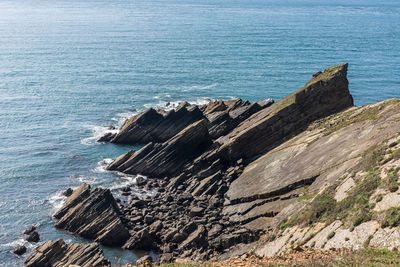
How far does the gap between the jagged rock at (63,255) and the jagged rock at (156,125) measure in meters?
33.4

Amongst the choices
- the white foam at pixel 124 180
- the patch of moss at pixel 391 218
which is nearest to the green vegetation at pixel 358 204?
the patch of moss at pixel 391 218

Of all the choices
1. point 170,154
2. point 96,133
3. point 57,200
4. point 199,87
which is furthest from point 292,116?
point 199,87

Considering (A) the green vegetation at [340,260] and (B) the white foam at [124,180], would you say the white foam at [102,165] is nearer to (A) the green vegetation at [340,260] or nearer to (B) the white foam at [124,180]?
(B) the white foam at [124,180]

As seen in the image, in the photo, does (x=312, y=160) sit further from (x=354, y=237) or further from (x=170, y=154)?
(x=170, y=154)

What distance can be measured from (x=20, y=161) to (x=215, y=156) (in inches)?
1325

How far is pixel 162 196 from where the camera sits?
193 feet

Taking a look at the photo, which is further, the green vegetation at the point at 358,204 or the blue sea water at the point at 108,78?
the blue sea water at the point at 108,78

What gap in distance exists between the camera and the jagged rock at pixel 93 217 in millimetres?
50656

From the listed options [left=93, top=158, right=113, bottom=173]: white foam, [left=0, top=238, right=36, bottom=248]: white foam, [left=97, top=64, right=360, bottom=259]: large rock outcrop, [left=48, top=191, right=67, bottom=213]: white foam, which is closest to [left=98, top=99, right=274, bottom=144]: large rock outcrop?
[left=97, top=64, right=360, bottom=259]: large rock outcrop

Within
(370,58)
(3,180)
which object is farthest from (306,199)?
(370,58)

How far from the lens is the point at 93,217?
53.6 meters

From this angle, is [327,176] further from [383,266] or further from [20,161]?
[20,161]

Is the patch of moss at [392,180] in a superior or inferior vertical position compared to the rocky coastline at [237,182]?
superior

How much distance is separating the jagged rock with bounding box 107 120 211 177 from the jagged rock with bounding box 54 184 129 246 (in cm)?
1132
